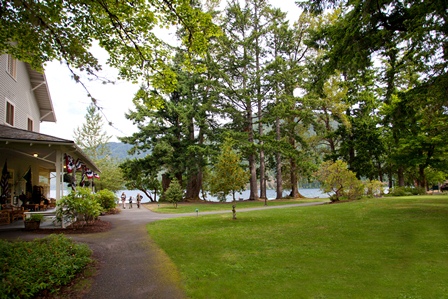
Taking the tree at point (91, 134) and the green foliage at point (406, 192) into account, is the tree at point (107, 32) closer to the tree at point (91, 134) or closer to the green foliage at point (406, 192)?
the green foliage at point (406, 192)

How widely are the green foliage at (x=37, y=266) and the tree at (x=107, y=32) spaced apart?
4328 mm

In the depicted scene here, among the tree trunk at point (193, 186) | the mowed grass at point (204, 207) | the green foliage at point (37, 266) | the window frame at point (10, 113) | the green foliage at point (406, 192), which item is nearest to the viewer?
the green foliage at point (37, 266)

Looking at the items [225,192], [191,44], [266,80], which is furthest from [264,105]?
[191,44]

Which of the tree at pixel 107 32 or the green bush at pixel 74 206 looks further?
the green bush at pixel 74 206

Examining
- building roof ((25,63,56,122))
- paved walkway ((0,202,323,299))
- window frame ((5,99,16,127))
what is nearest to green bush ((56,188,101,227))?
paved walkway ((0,202,323,299))

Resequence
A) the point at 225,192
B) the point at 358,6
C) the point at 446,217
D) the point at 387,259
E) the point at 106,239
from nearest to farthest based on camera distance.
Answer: the point at 387,259 < the point at 358,6 < the point at 106,239 < the point at 446,217 < the point at 225,192

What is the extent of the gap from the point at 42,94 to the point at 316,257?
2156 centimetres

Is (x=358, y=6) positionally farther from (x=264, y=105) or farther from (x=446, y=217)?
(x=264, y=105)

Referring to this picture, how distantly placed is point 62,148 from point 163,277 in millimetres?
8827

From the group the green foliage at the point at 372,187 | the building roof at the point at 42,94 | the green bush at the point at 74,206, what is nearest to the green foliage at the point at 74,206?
the green bush at the point at 74,206

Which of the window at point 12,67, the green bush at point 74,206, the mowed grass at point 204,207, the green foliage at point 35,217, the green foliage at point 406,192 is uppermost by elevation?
the window at point 12,67

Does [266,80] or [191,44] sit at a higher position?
[266,80]

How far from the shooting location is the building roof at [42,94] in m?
19.0

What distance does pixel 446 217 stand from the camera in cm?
1212
